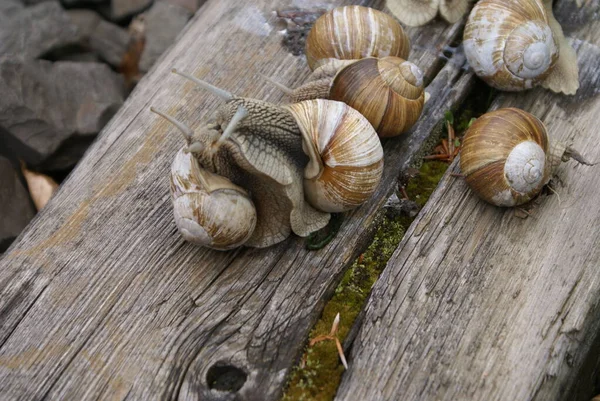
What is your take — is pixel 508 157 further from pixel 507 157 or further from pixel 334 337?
pixel 334 337

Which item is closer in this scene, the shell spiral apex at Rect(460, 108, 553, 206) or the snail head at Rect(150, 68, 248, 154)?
the snail head at Rect(150, 68, 248, 154)

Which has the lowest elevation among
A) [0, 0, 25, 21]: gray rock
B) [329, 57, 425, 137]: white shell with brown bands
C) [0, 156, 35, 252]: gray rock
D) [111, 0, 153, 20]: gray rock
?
[0, 156, 35, 252]: gray rock

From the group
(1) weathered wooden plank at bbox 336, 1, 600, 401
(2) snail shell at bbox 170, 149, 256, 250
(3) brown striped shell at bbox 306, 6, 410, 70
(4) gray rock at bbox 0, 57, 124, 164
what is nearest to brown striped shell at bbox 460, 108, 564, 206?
(1) weathered wooden plank at bbox 336, 1, 600, 401

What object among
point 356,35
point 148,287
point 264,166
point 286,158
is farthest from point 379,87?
point 148,287

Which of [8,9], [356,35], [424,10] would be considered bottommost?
[8,9]

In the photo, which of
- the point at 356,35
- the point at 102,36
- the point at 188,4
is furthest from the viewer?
the point at 188,4

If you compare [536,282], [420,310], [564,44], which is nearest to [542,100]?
[564,44]

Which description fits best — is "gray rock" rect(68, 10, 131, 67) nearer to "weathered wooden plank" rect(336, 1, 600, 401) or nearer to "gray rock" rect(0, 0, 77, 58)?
"gray rock" rect(0, 0, 77, 58)
